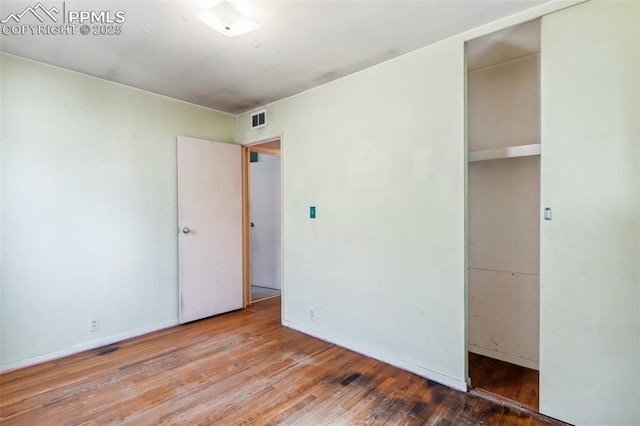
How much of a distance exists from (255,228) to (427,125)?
3.71 m

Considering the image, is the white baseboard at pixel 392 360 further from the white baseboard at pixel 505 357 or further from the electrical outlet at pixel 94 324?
the electrical outlet at pixel 94 324

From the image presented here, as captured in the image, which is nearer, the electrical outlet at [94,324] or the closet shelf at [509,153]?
the closet shelf at [509,153]

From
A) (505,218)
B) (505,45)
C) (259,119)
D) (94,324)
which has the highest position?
(505,45)

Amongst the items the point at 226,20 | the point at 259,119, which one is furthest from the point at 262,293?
the point at 226,20

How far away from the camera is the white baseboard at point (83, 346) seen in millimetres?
2504

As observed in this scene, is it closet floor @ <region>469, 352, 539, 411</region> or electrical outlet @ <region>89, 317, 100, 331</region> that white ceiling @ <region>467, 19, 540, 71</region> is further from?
electrical outlet @ <region>89, 317, 100, 331</region>

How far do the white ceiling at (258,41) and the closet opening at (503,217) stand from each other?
1.48 feet

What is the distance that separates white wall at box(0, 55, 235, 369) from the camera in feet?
8.22

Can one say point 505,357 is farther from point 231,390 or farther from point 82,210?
point 82,210

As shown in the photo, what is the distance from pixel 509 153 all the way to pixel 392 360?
183 cm

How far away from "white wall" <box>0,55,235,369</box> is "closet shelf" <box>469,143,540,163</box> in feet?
10.0

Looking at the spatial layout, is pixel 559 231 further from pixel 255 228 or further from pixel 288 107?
pixel 255 228

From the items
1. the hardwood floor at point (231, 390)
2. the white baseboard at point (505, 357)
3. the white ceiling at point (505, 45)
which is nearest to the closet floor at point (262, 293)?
the hardwood floor at point (231, 390)

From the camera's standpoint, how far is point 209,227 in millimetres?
3711
